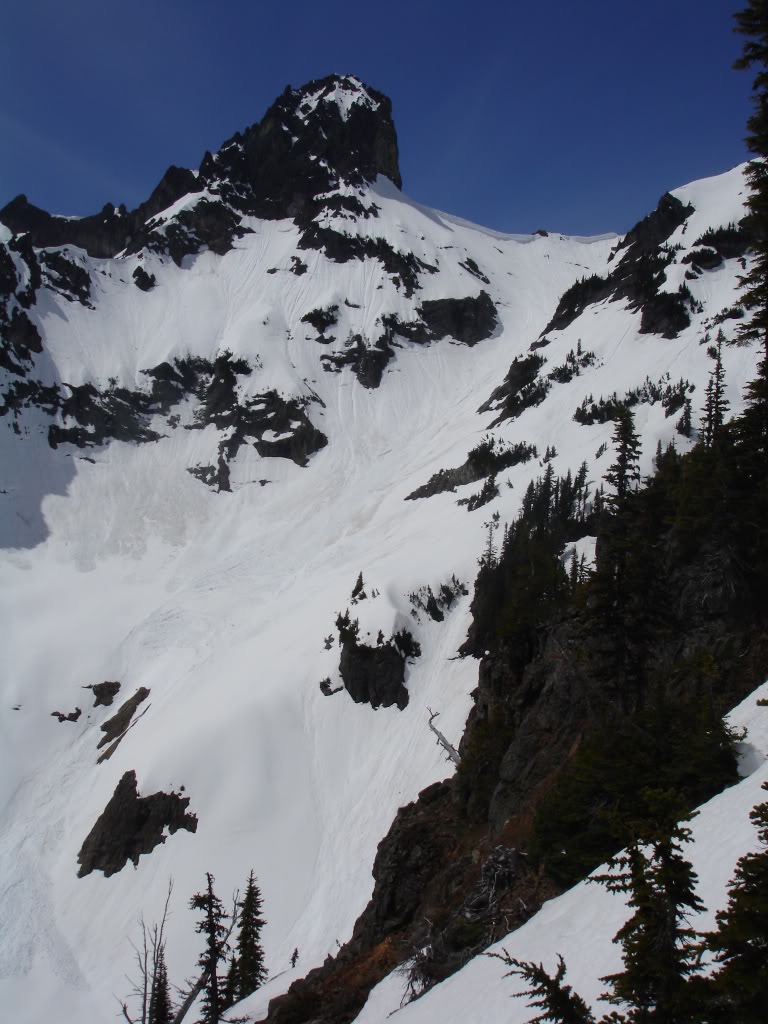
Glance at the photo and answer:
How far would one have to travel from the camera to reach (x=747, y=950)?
5.12 metres

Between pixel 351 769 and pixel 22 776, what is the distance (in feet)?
117

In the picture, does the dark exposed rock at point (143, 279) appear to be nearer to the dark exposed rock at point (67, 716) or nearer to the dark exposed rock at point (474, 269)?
the dark exposed rock at point (474, 269)

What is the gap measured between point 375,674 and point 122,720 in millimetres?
28013

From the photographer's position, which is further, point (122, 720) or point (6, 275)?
point (6, 275)

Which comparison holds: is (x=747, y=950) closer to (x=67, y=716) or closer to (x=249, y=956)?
(x=249, y=956)

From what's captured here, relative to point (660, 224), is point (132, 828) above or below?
below

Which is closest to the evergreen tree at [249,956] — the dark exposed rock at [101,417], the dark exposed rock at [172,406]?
the dark exposed rock at [172,406]

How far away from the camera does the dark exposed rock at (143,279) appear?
542ft

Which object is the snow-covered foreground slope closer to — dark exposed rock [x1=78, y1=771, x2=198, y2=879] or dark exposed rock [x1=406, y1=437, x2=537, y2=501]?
dark exposed rock [x1=78, y1=771, x2=198, y2=879]

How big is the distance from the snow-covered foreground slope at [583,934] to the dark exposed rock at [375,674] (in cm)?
3619

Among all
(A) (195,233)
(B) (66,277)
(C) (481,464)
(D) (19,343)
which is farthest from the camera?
(A) (195,233)

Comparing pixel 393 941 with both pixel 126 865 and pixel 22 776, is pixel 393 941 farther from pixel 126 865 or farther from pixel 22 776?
pixel 22 776

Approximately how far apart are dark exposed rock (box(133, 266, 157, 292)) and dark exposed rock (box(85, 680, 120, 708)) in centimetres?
12281

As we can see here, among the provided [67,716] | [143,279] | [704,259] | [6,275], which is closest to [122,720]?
[67,716]
